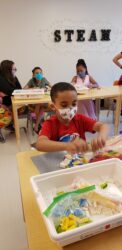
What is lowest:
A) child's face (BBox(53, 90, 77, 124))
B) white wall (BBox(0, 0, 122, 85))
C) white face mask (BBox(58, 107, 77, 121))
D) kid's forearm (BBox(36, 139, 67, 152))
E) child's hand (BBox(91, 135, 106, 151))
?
kid's forearm (BBox(36, 139, 67, 152))

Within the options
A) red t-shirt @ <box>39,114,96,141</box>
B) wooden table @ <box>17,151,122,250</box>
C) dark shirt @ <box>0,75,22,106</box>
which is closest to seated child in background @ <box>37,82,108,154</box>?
red t-shirt @ <box>39,114,96,141</box>

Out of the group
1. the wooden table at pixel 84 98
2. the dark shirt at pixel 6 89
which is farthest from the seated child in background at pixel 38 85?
the wooden table at pixel 84 98

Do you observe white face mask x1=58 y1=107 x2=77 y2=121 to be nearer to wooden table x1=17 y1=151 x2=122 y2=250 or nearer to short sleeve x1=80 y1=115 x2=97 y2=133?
short sleeve x1=80 y1=115 x2=97 y2=133

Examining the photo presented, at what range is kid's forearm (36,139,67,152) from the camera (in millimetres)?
966

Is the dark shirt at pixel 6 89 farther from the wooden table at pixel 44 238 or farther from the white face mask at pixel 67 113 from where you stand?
the wooden table at pixel 44 238

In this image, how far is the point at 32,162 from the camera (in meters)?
0.96

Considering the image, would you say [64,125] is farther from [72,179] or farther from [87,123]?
[72,179]

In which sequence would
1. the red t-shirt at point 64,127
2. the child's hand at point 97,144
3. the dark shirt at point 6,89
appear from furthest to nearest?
the dark shirt at point 6,89, the red t-shirt at point 64,127, the child's hand at point 97,144

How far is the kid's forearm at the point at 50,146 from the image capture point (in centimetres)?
97

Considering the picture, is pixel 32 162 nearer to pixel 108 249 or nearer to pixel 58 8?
pixel 108 249

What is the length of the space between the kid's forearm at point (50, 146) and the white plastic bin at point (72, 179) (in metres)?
0.23

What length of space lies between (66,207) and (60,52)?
411cm

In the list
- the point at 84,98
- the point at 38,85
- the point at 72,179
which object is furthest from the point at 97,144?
the point at 38,85

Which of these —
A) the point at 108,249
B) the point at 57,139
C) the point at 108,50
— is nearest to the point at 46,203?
the point at 108,249
